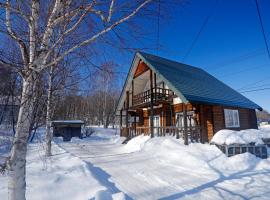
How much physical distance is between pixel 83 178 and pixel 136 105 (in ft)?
32.3

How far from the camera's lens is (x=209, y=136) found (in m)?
12.1

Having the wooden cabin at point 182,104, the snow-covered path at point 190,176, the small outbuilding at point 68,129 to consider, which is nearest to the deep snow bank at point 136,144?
the wooden cabin at point 182,104

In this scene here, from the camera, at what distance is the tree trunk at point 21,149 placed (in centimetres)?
290

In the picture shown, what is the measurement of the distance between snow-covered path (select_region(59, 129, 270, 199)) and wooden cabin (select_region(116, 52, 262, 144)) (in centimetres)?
206

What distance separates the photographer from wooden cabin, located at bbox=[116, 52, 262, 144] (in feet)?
36.7

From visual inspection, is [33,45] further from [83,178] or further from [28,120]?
[83,178]

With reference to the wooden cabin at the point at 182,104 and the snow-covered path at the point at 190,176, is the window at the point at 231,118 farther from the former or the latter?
the snow-covered path at the point at 190,176

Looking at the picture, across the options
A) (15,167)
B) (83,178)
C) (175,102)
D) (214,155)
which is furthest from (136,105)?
Answer: (15,167)

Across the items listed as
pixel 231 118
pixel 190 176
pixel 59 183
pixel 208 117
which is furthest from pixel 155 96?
pixel 59 183

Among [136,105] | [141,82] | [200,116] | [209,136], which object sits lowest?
[209,136]

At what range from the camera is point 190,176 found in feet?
20.2

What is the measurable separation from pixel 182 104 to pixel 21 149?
34.9 ft

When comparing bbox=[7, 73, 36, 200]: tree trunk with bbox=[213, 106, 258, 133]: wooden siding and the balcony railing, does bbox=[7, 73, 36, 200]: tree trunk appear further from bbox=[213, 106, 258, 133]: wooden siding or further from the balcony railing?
bbox=[213, 106, 258, 133]: wooden siding

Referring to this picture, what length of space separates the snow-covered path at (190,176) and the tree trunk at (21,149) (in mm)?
2341
